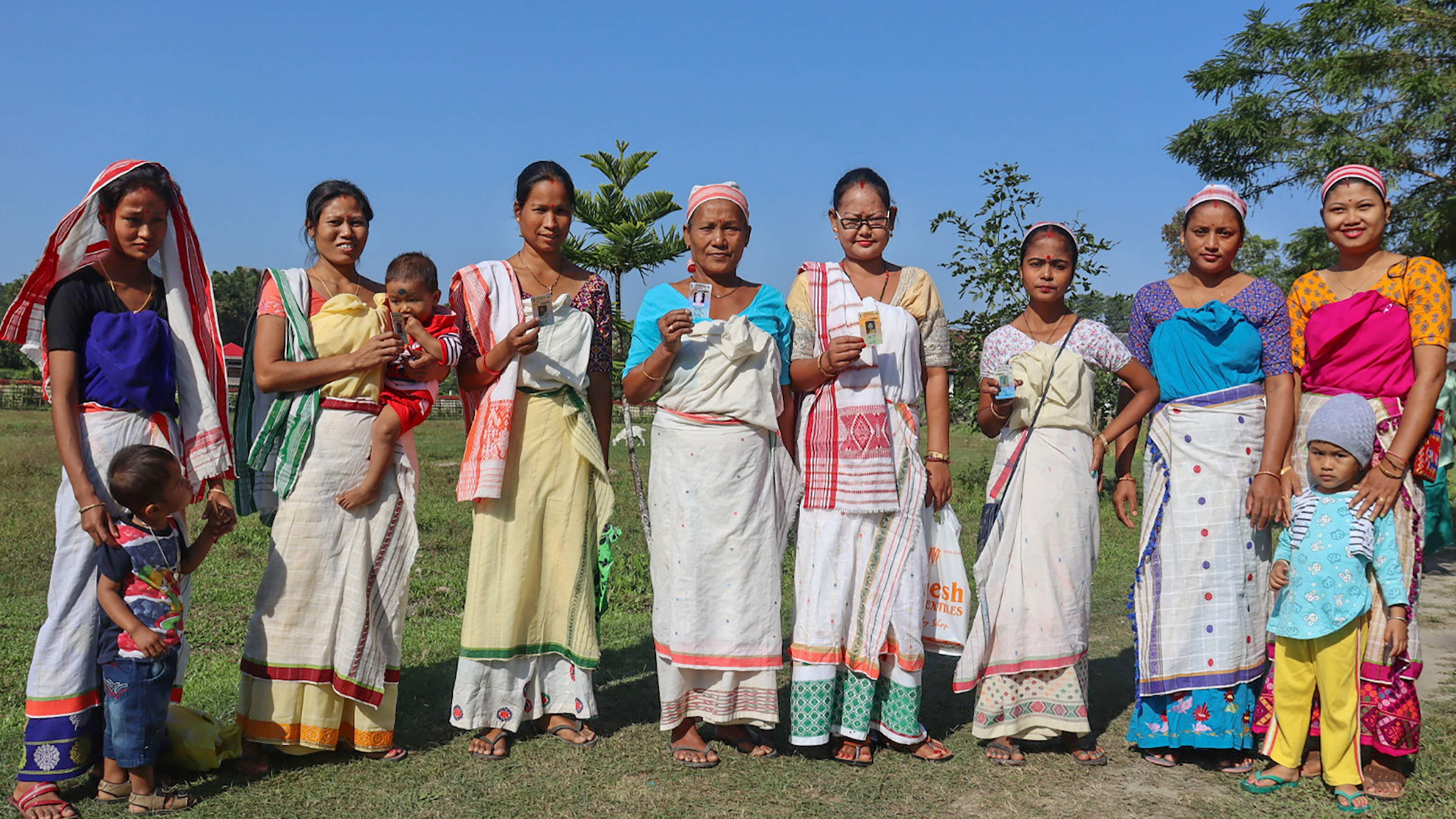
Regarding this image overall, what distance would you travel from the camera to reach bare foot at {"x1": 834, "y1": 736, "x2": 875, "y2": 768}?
4.31 meters

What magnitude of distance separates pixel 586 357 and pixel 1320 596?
2.96 m

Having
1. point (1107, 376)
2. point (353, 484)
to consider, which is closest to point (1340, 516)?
point (353, 484)

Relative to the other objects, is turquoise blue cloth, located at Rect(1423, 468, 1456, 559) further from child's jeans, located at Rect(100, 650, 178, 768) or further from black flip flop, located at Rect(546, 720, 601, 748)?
child's jeans, located at Rect(100, 650, 178, 768)

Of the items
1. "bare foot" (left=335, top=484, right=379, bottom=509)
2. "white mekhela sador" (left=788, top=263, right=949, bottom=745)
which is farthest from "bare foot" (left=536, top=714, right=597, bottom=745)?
"bare foot" (left=335, top=484, right=379, bottom=509)

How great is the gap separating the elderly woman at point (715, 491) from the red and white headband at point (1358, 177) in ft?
7.35

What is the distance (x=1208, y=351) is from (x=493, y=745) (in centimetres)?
325

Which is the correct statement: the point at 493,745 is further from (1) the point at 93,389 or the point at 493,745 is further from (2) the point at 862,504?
(1) the point at 93,389

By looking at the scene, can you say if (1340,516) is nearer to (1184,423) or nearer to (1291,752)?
(1184,423)

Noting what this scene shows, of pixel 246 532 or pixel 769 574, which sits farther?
pixel 246 532

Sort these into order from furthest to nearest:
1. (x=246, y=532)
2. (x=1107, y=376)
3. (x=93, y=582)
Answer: (x=1107, y=376)
(x=246, y=532)
(x=93, y=582)

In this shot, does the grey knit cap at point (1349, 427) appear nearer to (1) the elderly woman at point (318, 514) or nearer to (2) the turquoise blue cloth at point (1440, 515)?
(2) the turquoise blue cloth at point (1440, 515)

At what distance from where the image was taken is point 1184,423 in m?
4.28

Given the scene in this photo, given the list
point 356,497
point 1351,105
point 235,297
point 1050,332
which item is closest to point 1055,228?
point 1050,332

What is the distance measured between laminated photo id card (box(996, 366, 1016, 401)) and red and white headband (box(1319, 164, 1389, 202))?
1.39 meters
